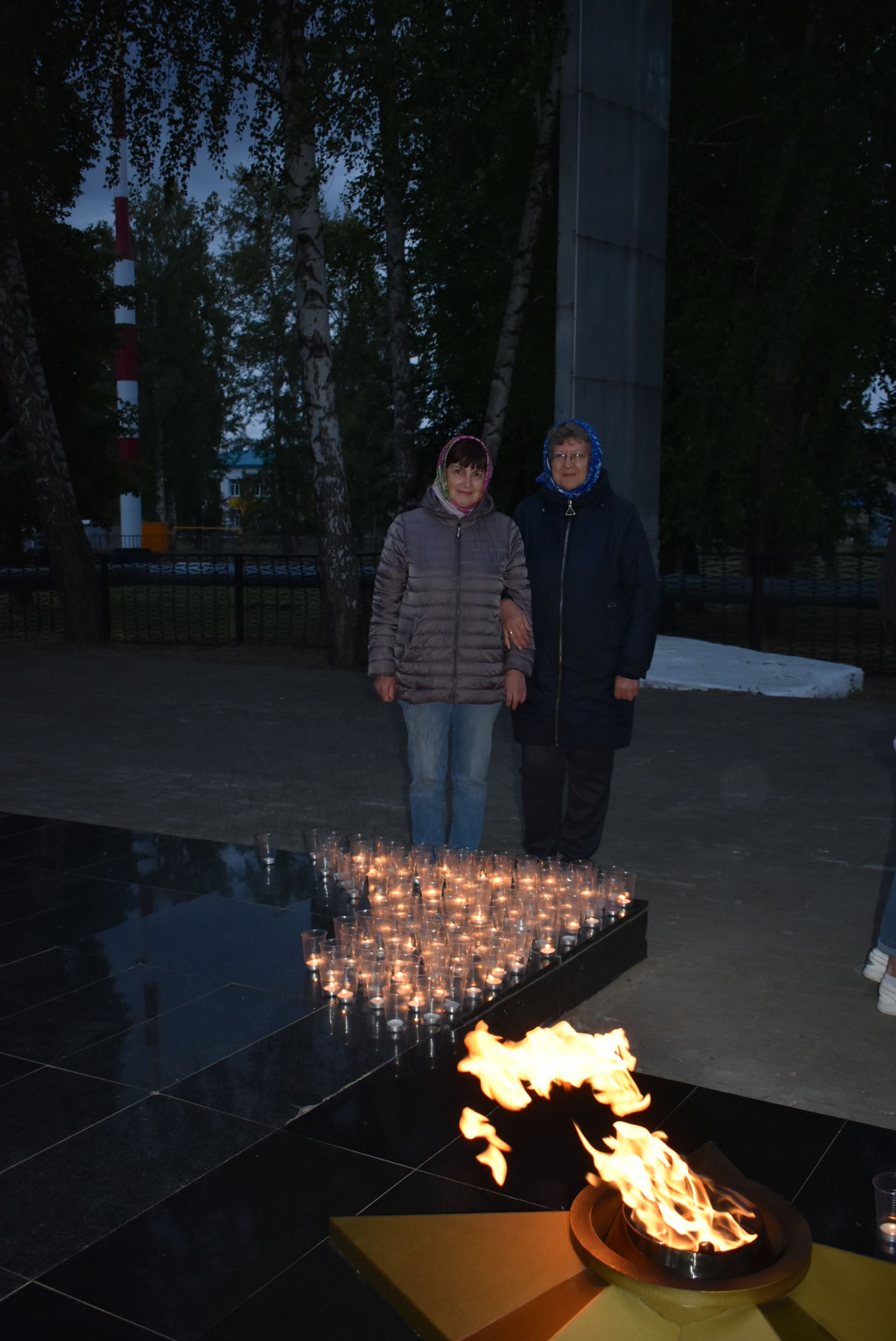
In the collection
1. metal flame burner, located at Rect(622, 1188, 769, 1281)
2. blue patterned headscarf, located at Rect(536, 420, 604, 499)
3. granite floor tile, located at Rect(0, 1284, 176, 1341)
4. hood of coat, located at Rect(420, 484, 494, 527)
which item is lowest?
granite floor tile, located at Rect(0, 1284, 176, 1341)

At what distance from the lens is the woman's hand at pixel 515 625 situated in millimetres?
5051

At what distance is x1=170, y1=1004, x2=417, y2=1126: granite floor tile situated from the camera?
11.1 ft

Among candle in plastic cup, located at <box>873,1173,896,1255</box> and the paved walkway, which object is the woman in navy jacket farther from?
candle in plastic cup, located at <box>873,1173,896,1255</box>

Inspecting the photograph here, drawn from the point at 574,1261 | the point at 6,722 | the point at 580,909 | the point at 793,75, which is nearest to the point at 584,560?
the point at 580,909

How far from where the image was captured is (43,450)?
16.2 meters

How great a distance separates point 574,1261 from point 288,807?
498 centimetres

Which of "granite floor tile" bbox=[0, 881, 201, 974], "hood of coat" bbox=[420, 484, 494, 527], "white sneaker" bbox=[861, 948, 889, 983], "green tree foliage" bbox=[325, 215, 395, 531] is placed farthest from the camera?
"green tree foliage" bbox=[325, 215, 395, 531]

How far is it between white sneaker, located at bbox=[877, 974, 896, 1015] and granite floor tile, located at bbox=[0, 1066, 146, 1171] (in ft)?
8.33

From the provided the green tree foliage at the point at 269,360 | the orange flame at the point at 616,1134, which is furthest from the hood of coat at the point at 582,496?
the green tree foliage at the point at 269,360

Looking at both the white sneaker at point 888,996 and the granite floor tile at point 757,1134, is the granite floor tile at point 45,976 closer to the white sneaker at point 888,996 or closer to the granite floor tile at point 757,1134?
the granite floor tile at point 757,1134

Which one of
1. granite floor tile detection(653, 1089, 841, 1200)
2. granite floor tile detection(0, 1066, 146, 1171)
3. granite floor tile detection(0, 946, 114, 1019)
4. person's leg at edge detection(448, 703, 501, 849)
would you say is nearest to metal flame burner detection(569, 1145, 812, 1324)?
granite floor tile detection(653, 1089, 841, 1200)

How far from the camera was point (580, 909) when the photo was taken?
456cm

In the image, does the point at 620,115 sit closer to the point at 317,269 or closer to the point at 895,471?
the point at 317,269

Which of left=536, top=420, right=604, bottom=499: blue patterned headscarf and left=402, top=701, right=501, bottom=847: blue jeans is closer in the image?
left=536, top=420, right=604, bottom=499: blue patterned headscarf
